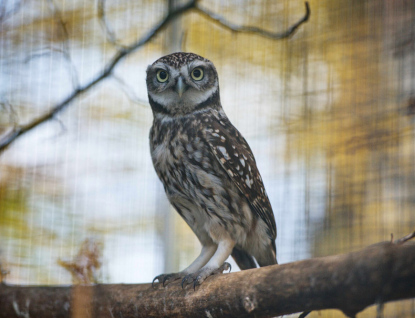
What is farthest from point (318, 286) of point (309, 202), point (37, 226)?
point (37, 226)

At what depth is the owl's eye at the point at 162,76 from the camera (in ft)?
7.11

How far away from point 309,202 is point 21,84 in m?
1.90

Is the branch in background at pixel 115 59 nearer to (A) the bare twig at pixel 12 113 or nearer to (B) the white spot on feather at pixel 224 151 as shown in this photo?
(A) the bare twig at pixel 12 113

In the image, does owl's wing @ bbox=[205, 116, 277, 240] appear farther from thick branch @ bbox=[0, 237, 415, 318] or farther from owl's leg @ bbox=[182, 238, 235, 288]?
thick branch @ bbox=[0, 237, 415, 318]

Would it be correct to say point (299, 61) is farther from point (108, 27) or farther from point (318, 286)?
point (318, 286)

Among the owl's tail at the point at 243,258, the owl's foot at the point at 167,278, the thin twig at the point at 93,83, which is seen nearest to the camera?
the owl's foot at the point at 167,278

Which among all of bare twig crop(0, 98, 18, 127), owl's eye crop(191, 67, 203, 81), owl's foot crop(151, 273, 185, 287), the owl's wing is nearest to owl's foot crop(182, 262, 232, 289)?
owl's foot crop(151, 273, 185, 287)

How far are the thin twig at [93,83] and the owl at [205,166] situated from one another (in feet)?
0.48

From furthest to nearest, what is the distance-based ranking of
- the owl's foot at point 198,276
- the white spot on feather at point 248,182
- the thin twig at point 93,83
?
the thin twig at point 93,83 < the white spot on feather at point 248,182 < the owl's foot at point 198,276

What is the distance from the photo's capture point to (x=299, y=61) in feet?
7.12

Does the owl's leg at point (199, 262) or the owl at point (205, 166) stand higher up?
the owl at point (205, 166)

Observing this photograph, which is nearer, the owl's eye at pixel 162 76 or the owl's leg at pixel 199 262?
the owl's leg at pixel 199 262

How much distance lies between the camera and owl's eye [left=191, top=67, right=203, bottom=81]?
216 centimetres

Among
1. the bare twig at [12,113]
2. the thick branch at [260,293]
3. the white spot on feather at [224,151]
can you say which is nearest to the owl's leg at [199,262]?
the thick branch at [260,293]
